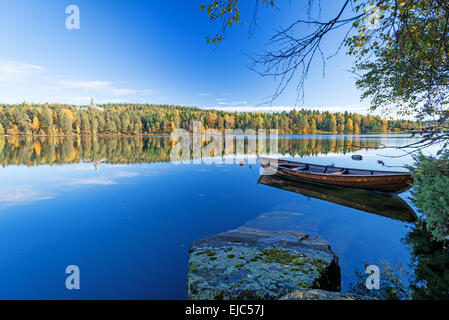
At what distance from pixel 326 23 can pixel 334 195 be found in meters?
13.5

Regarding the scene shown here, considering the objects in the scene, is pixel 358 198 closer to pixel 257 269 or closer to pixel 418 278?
pixel 418 278

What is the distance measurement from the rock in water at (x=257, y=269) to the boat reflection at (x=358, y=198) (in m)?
7.65

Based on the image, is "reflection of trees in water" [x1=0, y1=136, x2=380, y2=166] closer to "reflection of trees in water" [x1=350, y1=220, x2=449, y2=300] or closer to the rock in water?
"reflection of trees in water" [x1=350, y1=220, x2=449, y2=300]

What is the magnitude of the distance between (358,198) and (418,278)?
8.73 metres

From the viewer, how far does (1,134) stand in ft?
308

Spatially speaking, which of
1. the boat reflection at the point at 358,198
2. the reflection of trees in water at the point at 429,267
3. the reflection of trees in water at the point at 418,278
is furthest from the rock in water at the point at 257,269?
the boat reflection at the point at 358,198

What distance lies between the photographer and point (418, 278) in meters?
5.24

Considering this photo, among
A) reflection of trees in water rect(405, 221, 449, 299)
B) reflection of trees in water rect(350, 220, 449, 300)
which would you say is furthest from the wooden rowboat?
reflection of trees in water rect(350, 220, 449, 300)

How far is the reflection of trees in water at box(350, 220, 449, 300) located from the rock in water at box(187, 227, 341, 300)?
1.08 metres

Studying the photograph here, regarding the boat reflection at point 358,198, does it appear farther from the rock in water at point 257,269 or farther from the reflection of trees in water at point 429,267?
the rock in water at point 257,269

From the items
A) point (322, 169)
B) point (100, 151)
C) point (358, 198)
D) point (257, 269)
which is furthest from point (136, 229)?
point (100, 151)

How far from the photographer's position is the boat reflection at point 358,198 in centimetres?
1072

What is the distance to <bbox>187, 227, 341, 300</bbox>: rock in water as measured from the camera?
11.4ft
